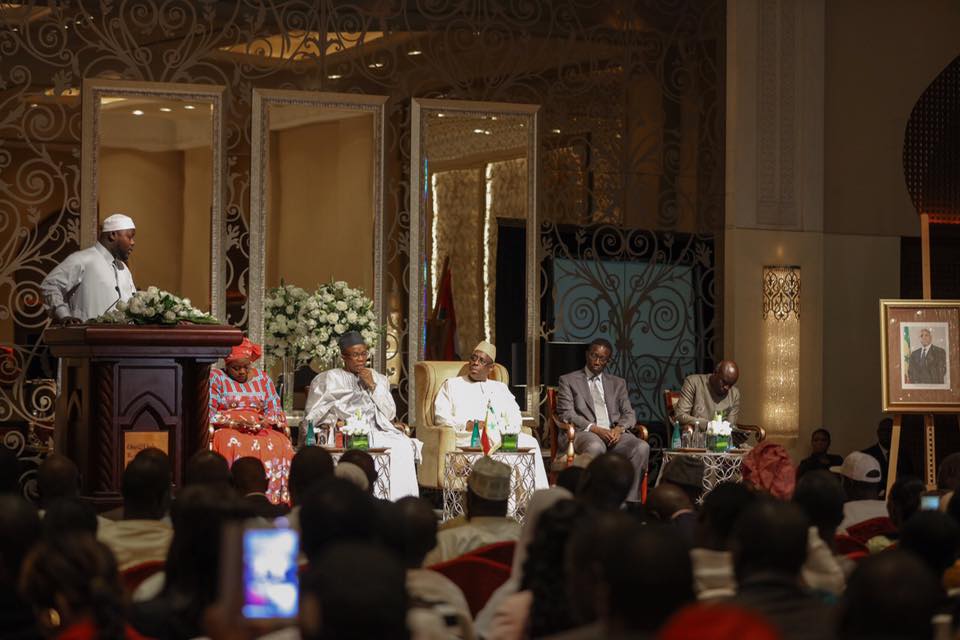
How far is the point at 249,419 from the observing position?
29.9 ft

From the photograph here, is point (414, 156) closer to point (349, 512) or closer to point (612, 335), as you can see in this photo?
point (612, 335)

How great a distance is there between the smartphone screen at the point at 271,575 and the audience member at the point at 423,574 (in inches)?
22.7

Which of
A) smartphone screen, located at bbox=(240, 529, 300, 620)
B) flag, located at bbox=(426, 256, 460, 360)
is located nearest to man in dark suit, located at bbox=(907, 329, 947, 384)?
flag, located at bbox=(426, 256, 460, 360)

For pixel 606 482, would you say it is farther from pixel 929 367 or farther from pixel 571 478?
pixel 929 367

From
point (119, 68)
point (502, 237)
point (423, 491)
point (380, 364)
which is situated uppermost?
point (119, 68)

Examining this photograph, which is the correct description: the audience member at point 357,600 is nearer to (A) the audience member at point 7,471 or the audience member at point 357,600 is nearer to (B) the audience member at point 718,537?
(B) the audience member at point 718,537

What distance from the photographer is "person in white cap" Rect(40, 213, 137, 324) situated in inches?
339

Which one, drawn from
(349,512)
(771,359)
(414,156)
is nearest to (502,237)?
(414,156)

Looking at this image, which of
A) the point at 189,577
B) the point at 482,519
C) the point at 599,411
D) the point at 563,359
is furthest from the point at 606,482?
the point at 563,359

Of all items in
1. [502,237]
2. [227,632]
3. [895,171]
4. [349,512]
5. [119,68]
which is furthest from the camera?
[895,171]

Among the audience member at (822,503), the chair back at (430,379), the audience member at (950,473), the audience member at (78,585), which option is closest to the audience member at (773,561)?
the audience member at (822,503)

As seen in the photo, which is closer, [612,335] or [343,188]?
[343,188]

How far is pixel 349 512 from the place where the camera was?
3244 mm

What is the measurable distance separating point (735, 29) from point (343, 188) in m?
3.71
